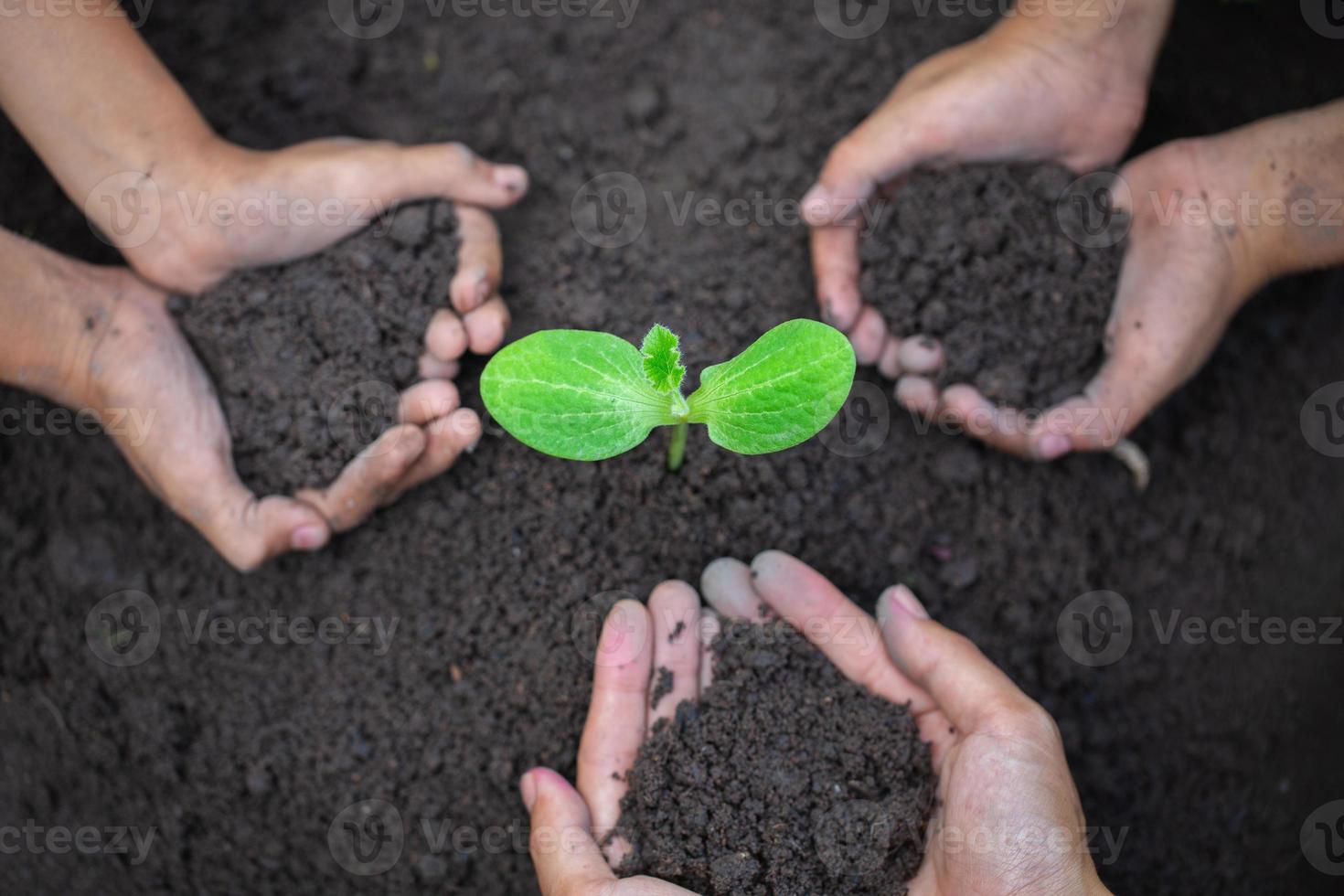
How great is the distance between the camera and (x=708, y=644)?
2361mm

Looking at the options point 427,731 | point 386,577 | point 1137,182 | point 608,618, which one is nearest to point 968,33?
point 1137,182

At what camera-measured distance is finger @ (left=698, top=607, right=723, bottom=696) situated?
234 centimetres

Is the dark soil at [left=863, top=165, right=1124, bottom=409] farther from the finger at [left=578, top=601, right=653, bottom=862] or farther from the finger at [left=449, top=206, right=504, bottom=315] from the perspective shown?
the finger at [left=578, top=601, right=653, bottom=862]

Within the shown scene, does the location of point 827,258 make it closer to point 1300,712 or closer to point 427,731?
point 427,731

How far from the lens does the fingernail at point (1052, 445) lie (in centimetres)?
254

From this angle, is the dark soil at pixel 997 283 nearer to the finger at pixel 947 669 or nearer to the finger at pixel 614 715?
the finger at pixel 947 669

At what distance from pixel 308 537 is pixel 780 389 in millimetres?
1177

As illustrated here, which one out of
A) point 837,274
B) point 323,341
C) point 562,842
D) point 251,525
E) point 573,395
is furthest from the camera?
point 837,274

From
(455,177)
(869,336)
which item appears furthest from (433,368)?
(869,336)

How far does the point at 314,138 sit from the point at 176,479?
1.14m

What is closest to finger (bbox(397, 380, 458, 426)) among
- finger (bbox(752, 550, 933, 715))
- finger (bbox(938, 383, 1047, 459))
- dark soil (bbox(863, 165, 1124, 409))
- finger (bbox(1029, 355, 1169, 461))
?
finger (bbox(752, 550, 933, 715))

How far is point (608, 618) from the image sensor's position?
90.9 inches

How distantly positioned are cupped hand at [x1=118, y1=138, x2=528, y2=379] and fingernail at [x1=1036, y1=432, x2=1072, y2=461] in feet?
4.34

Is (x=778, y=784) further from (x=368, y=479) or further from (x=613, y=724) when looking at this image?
(x=368, y=479)
